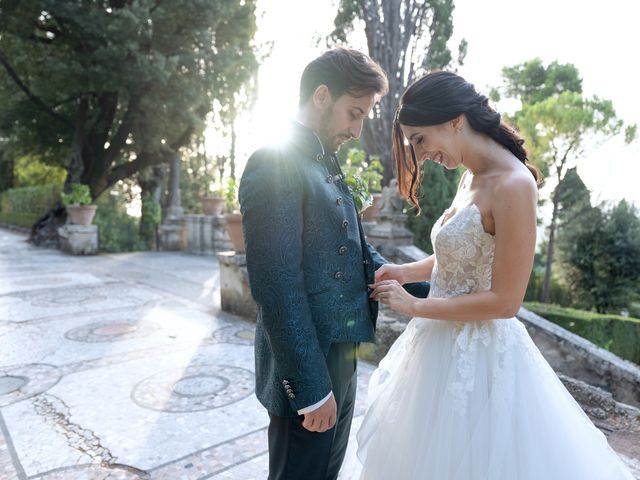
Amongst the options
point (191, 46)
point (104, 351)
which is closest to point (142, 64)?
point (191, 46)

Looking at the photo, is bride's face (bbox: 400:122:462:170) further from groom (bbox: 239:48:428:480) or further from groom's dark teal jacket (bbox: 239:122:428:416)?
groom's dark teal jacket (bbox: 239:122:428:416)

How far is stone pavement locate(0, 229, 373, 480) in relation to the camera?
2.44m

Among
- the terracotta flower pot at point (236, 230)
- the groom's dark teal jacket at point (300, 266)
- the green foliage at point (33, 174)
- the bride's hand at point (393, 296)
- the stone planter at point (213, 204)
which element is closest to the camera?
the groom's dark teal jacket at point (300, 266)

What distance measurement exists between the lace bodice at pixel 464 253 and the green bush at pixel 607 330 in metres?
10.7

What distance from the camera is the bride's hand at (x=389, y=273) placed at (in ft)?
5.80

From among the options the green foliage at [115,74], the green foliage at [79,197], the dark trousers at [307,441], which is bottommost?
the dark trousers at [307,441]

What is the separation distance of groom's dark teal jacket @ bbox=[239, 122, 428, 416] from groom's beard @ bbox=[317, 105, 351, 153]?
1.6 inches

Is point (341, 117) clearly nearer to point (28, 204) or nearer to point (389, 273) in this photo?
point (389, 273)

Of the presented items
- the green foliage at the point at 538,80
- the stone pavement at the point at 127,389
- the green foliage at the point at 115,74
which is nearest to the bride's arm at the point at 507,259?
the stone pavement at the point at 127,389

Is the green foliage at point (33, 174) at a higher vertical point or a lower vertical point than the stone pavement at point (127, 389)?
higher

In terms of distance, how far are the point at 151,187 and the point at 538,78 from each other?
28.3 metres

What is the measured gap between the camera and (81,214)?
1210cm

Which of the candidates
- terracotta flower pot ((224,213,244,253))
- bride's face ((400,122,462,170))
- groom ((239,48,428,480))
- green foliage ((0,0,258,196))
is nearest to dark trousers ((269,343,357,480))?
groom ((239,48,428,480))

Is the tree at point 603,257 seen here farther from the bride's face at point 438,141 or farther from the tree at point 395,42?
the bride's face at point 438,141
